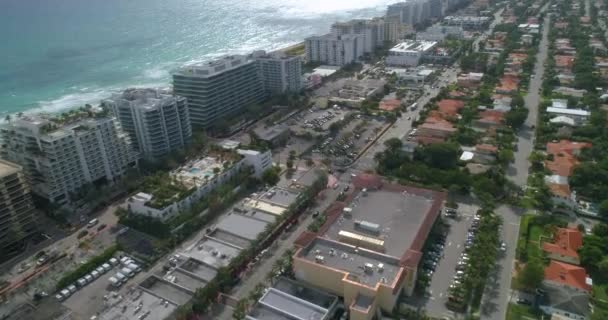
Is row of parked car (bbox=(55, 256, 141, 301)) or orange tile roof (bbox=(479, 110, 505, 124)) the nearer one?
row of parked car (bbox=(55, 256, 141, 301))

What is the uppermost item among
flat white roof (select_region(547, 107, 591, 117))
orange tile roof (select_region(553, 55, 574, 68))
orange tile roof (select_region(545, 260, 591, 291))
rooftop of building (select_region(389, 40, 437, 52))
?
rooftop of building (select_region(389, 40, 437, 52))

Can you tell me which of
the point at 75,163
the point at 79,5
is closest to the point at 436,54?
the point at 75,163

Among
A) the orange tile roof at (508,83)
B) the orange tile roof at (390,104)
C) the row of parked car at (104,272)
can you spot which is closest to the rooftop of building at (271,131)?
the orange tile roof at (390,104)

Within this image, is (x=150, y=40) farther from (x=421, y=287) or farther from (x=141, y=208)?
(x=421, y=287)

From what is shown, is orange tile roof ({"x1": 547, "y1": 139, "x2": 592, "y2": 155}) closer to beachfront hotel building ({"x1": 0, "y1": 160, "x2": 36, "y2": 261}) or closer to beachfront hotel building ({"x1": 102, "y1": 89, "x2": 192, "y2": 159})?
beachfront hotel building ({"x1": 102, "y1": 89, "x2": 192, "y2": 159})

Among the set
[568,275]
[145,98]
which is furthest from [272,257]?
[145,98]

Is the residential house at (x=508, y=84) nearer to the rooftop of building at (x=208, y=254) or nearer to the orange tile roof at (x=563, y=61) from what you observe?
the orange tile roof at (x=563, y=61)

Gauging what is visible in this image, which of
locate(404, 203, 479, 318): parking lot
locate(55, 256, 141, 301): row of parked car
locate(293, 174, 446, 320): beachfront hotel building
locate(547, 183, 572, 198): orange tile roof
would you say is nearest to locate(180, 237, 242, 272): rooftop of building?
locate(55, 256, 141, 301): row of parked car
